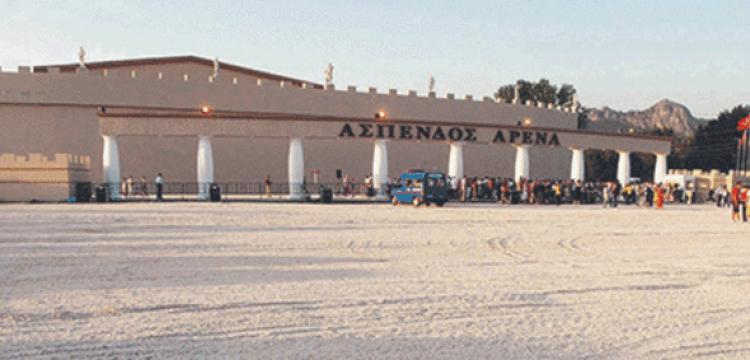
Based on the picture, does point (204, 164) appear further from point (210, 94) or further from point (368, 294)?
point (368, 294)

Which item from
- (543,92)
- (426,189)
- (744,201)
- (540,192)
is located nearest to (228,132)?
(426,189)

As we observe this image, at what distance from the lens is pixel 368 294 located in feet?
28.4

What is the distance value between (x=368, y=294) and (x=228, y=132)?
90.9 feet

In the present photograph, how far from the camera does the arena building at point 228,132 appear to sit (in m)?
33.9

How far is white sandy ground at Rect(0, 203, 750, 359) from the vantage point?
620 centimetres

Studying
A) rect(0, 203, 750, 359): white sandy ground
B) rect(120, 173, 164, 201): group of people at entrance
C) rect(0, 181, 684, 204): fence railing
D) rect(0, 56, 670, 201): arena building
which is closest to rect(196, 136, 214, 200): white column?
rect(0, 56, 670, 201): arena building

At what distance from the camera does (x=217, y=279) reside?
974 cm

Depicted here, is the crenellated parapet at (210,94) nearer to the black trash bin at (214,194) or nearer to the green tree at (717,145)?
the black trash bin at (214,194)

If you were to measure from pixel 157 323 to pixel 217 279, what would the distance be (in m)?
2.80

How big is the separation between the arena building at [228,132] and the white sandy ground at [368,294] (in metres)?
17.4

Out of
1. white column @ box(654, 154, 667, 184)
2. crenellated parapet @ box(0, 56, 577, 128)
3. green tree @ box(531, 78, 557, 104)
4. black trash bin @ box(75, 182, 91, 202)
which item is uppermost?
green tree @ box(531, 78, 557, 104)

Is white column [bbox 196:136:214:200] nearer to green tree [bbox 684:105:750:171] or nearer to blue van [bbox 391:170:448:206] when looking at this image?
blue van [bbox 391:170:448:206]

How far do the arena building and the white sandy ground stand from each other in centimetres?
1742

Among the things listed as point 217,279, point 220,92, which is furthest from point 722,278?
point 220,92
